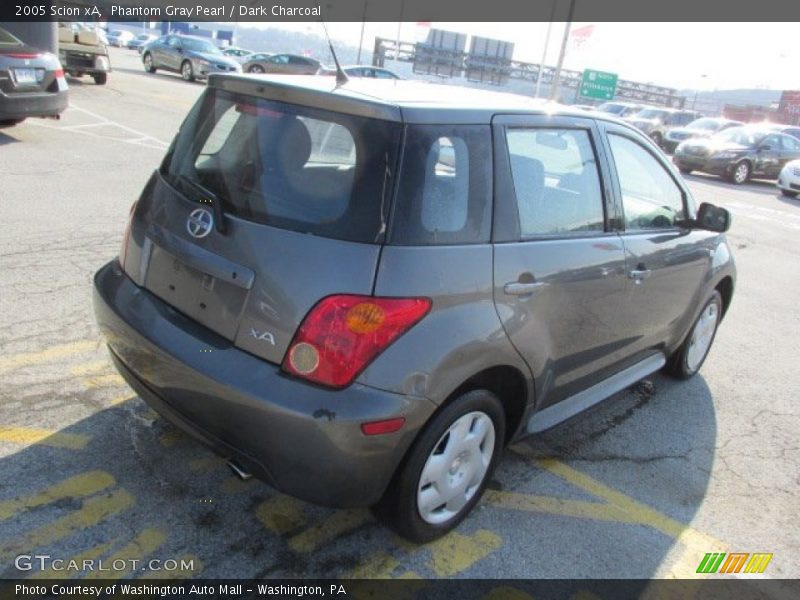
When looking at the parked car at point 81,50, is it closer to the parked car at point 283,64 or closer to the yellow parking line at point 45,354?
the parked car at point 283,64

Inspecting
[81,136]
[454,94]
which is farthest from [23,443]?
[81,136]

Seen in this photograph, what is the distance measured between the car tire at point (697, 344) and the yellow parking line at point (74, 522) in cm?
355

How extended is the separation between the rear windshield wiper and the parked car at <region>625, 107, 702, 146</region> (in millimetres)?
25646

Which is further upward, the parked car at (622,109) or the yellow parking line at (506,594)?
the parked car at (622,109)

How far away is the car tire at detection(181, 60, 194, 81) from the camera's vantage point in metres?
25.0

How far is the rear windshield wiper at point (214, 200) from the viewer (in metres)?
2.48

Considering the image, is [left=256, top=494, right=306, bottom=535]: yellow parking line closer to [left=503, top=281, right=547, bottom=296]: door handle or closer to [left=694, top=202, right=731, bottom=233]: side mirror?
[left=503, top=281, right=547, bottom=296]: door handle

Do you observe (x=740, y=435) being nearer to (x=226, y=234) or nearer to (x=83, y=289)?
(x=226, y=234)

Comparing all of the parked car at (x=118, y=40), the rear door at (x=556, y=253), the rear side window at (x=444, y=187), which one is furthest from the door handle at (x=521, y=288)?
the parked car at (x=118, y=40)

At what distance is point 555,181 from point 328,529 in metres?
1.81

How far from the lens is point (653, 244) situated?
3.60 meters

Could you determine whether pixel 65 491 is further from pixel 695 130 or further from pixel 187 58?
pixel 187 58

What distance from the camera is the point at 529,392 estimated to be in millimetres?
2887

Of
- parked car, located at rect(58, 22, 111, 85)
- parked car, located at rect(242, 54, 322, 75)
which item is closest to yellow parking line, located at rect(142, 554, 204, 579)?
parked car, located at rect(58, 22, 111, 85)
